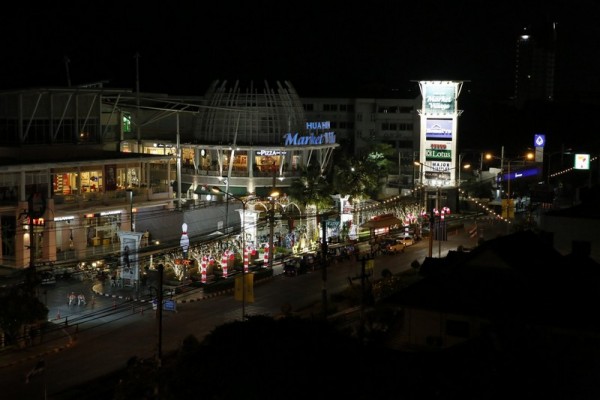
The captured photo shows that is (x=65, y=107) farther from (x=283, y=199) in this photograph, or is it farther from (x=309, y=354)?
(x=309, y=354)

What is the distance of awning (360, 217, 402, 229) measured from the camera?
196 feet

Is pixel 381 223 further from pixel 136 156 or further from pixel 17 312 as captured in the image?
pixel 17 312

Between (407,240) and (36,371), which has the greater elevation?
(407,240)

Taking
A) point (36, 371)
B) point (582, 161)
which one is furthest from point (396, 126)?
point (36, 371)

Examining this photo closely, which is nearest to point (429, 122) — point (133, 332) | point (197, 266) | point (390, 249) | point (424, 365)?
point (390, 249)

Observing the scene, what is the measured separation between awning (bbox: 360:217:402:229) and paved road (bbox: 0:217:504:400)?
6.32 meters

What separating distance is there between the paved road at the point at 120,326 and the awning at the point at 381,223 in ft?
20.7

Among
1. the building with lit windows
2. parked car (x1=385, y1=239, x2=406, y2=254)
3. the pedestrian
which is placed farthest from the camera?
parked car (x1=385, y1=239, x2=406, y2=254)

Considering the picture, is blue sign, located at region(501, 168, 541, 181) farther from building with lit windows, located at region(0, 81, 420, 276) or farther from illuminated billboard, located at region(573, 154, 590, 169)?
building with lit windows, located at region(0, 81, 420, 276)

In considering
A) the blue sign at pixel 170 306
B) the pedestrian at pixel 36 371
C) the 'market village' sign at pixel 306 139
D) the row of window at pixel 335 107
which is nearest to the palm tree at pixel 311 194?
the 'market village' sign at pixel 306 139

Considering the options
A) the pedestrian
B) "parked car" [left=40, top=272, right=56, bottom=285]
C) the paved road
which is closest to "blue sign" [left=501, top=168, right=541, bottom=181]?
the paved road

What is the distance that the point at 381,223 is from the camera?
2362 inches

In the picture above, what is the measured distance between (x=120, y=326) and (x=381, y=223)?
25.2 metres

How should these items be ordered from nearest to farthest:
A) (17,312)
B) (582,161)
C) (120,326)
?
(17,312), (120,326), (582,161)
